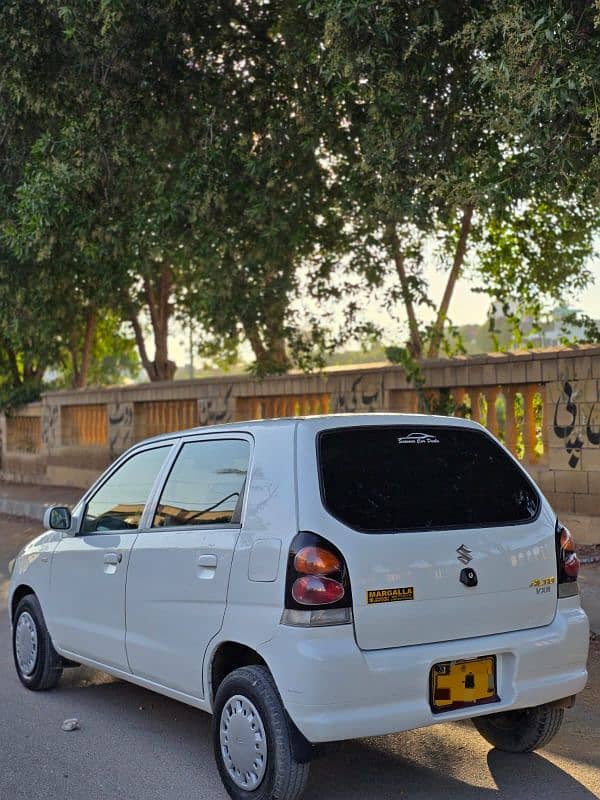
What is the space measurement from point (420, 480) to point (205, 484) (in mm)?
1083

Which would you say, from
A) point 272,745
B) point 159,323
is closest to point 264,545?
point 272,745

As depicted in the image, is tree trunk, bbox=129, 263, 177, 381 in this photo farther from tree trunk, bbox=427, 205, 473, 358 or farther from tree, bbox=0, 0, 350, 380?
tree, bbox=0, 0, 350, 380

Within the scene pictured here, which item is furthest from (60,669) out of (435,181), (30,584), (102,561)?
(435,181)

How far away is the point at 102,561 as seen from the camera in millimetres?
5715

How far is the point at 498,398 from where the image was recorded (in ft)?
41.1

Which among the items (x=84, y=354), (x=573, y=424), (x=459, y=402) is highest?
(x=84, y=354)

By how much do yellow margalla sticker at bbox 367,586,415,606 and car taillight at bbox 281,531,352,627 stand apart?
0.31 ft

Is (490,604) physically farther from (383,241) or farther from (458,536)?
(383,241)

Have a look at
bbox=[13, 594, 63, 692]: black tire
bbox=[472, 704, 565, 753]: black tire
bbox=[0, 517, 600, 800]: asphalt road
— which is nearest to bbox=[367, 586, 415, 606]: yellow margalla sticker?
bbox=[0, 517, 600, 800]: asphalt road

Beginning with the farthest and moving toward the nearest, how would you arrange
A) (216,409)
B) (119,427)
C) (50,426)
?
(50,426)
(119,427)
(216,409)

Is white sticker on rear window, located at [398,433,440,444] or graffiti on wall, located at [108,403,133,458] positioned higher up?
white sticker on rear window, located at [398,433,440,444]

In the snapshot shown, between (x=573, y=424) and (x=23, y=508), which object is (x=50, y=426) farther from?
(x=573, y=424)

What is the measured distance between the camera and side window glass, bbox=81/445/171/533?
5.60m

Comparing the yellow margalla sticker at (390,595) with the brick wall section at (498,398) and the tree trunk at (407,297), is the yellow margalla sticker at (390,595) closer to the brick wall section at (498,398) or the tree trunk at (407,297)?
the brick wall section at (498,398)
